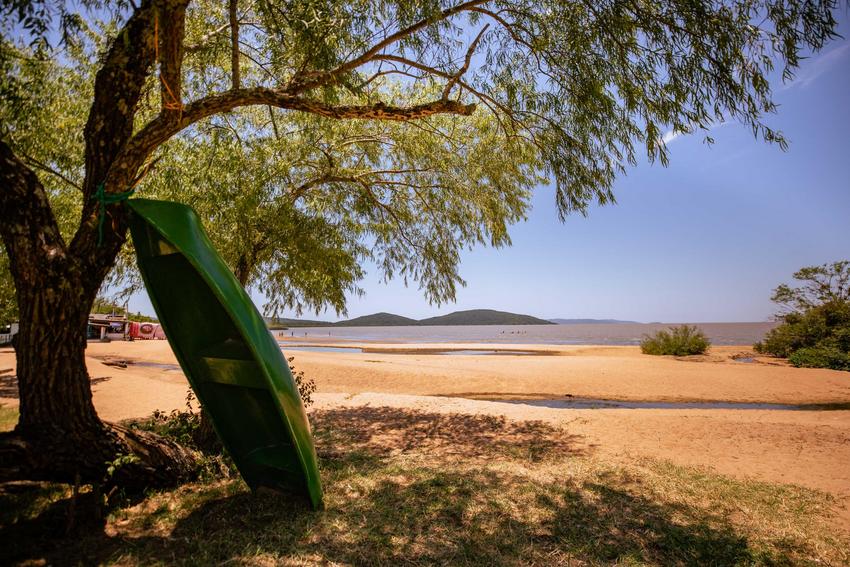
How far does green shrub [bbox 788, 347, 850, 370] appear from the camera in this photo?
1575 cm

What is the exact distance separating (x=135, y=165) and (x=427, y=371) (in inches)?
520

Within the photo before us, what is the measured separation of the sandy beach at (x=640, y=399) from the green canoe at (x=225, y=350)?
4039 millimetres

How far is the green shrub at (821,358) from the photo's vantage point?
15.8m

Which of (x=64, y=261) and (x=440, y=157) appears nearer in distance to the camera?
(x=64, y=261)

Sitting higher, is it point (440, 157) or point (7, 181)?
point (440, 157)

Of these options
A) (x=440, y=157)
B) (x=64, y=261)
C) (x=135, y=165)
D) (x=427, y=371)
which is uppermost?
(x=440, y=157)

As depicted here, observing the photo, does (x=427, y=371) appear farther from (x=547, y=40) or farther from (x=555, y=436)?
(x=547, y=40)

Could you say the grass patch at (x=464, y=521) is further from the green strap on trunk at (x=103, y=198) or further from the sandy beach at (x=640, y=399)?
the green strap on trunk at (x=103, y=198)

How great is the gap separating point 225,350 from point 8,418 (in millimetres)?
5637

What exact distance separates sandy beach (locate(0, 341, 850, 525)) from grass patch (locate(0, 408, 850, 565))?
35.2 inches

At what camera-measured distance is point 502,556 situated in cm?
280

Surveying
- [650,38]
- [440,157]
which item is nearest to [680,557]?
[650,38]

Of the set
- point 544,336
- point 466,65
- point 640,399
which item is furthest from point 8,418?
point 544,336

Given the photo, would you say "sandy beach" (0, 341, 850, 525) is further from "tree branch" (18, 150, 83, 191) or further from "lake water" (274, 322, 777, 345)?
"lake water" (274, 322, 777, 345)
